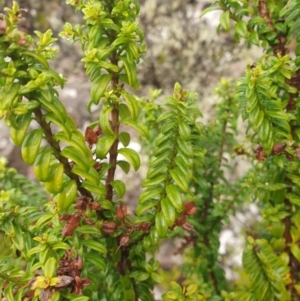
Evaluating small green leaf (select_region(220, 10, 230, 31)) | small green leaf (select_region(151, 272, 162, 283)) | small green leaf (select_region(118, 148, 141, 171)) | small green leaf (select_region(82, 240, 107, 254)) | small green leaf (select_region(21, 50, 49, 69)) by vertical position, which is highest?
small green leaf (select_region(220, 10, 230, 31))

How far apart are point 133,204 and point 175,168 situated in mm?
2155

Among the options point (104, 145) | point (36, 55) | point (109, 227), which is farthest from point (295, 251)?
point (36, 55)

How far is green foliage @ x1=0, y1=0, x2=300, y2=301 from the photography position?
0.98 m

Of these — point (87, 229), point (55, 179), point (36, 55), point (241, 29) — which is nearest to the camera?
point (36, 55)

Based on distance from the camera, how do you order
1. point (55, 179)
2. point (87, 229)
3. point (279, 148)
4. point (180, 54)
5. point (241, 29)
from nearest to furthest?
1. point (55, 179)
2. point (87, 229)
3. point (279, 148)
4. point (241, 29)
5. point (180, 54)

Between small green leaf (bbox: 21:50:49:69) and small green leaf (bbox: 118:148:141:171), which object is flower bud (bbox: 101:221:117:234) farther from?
small green leaf (bbox: 21:50:49:69)

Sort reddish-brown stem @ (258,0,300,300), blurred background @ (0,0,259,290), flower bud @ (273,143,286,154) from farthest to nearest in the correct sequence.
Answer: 1. blurred background @ (0,0,259,290)
2. reddish-brown stem @ (258,0,300,300)
3. flower bud @ (273,143,286,154)

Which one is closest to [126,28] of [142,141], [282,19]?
[282,19]

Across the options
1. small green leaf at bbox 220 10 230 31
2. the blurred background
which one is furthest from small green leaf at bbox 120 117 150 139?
the blurred background

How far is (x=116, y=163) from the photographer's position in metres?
1.22

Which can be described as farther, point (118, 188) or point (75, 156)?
point (118, 188)

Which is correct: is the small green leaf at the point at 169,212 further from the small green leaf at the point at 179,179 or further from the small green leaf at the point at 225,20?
the small green leaf at the point at 225,20

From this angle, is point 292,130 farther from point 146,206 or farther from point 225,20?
point 146,206

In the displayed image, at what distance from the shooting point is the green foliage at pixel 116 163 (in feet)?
3.21
